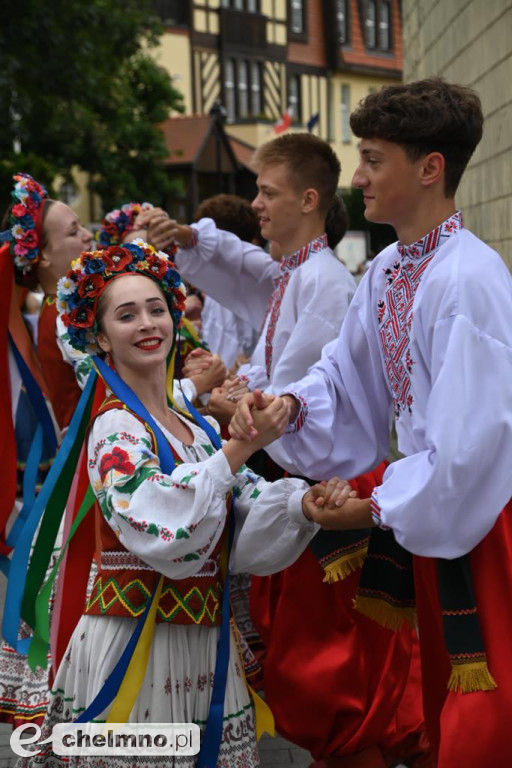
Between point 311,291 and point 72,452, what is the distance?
1077mm

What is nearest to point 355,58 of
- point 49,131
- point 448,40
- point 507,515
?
point 49,131

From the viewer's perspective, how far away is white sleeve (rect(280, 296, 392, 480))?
121 inches

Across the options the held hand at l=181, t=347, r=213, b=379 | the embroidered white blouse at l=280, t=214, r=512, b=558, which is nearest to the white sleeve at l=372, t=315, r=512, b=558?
the embroidered white blouse at l=280, t=214, r=512, b=558

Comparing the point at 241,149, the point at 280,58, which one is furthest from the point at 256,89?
the point at 241,149

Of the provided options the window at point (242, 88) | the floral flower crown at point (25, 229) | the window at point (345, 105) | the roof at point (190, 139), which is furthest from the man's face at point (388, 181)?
the window at point (345, 105)

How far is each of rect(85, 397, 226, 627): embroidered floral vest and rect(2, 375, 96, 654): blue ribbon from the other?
0.30 metres

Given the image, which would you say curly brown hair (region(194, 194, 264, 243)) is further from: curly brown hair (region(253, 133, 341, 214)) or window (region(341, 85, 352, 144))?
window (region(341, 85, 352, 144))

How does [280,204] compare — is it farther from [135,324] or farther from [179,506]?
[179,506]

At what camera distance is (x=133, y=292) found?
299cm

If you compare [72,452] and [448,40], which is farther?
[448,40]

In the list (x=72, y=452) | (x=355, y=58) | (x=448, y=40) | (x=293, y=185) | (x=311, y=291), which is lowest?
(x=72, y=452)

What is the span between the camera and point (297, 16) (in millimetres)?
36500

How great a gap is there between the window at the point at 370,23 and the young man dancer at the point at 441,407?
36.7 m

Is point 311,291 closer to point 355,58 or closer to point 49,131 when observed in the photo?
point 49,131
